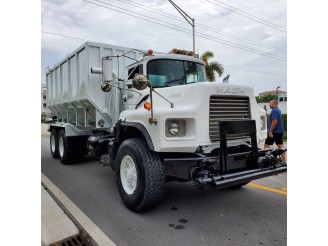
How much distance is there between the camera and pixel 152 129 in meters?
3.65

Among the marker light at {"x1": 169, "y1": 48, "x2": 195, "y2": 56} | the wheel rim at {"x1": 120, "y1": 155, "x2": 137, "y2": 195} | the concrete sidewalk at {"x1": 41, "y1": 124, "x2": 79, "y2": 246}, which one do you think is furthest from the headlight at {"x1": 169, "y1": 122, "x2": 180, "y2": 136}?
the marker light at {"x1": 169, "y1": 48, "x2": 195, "y2": 56}

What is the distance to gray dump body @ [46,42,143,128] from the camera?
Answer: 6424mm

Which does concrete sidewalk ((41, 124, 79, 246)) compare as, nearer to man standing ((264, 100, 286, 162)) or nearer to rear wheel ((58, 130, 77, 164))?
rear wheel ((58, 130, 77, 164))

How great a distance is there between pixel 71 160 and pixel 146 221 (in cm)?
470

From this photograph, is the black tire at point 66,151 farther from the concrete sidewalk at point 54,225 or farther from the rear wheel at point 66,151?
the concrete sidewalk at point 54,225

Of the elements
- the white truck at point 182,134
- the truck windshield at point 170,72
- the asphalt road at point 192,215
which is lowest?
the asphalt road at point 192,215

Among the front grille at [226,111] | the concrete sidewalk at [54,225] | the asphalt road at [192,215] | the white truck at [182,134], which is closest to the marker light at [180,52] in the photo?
the white truck at [182,134]

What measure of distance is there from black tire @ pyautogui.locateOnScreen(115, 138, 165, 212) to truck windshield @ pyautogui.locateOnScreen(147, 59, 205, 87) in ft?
4.23

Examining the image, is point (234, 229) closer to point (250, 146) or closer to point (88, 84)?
point (250, 146)

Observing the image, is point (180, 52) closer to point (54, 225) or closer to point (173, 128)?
point (173, 128)

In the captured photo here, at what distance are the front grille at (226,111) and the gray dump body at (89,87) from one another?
2.80m

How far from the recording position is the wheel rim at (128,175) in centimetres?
421

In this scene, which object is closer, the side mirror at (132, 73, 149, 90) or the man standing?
the side mirror at (132, 73, 149, 90)

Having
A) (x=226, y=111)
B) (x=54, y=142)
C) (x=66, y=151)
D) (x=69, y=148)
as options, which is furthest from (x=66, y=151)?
(x=226, y=111)
